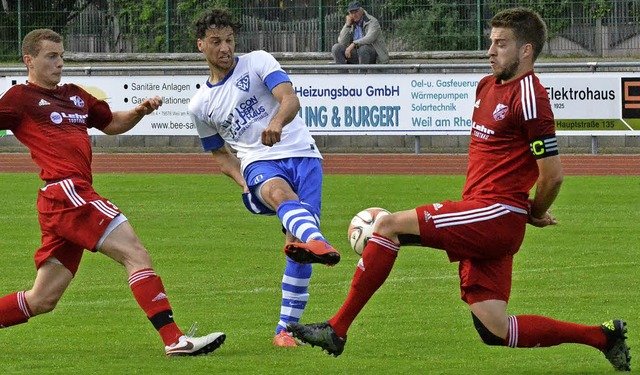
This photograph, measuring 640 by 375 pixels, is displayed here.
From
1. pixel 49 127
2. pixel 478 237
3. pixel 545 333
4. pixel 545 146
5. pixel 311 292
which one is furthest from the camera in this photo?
pixel 311 292

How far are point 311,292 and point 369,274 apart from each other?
3.60m

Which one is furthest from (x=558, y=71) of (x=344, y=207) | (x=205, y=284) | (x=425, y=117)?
(x=205, y=284)

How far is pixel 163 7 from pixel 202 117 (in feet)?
63.1

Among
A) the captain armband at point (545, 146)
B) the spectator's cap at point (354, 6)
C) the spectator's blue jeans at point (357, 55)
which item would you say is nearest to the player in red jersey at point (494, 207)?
the captain armband at point (545, 146)

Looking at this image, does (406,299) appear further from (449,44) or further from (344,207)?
(449,44)

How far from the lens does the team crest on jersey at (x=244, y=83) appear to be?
8.15m

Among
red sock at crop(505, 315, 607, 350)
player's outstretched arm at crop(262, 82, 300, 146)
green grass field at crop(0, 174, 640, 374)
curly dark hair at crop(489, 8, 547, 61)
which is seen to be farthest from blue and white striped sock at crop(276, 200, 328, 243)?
curly dark hair at crop(489, 8, 547, 61)

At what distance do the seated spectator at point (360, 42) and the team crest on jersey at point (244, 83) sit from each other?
1597 centimetres

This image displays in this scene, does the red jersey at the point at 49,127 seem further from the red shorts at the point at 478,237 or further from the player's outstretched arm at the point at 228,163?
the red shorts at the point at 478,237

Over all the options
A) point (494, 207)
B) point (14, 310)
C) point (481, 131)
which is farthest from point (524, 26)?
point (14, 310)

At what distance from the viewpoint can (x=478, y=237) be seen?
653 centimetres

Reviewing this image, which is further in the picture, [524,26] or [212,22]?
[212,22]

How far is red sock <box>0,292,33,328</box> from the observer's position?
7562mm

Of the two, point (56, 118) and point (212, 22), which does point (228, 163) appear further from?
point (56, 118)
